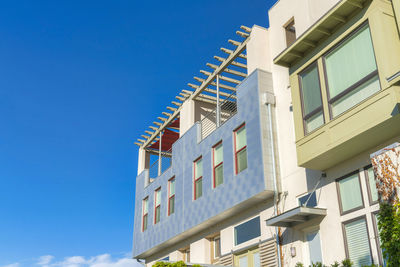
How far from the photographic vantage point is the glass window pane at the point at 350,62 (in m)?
11.8

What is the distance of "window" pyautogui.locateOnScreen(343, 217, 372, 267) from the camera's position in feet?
38.5

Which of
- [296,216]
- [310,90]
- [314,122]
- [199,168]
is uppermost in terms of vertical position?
[199,168]

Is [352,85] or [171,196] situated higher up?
[171,196]

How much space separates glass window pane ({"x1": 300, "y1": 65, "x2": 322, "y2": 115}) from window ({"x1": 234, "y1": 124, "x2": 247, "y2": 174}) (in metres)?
3.89

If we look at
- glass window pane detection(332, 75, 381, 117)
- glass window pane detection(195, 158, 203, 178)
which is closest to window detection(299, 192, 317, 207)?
glass window pane detection(332, 75, 381, 117)

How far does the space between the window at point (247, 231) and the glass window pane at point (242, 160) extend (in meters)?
1.85

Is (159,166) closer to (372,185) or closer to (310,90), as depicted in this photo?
(310,90)

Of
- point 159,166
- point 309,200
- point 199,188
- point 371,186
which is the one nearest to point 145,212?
point 159,166

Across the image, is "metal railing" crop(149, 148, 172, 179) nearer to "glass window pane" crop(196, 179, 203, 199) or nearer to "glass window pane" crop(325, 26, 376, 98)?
"glass window pane" crop(196, 179, 203, 199)

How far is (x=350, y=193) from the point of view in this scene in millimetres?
12570

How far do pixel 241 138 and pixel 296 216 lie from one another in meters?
4.70

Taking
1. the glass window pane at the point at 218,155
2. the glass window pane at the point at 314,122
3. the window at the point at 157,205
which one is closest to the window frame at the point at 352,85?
the glass window pane at the point at 314,122

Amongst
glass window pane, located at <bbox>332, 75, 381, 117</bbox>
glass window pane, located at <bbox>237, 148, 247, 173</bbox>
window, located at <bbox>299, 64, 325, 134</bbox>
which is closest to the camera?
glass window pane, located at <bbox>332, 75, 381, 117</bbox>

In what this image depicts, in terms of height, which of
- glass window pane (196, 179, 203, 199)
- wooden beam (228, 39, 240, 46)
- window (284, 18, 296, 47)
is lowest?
glass window pane (196, 179, 203, 199)
